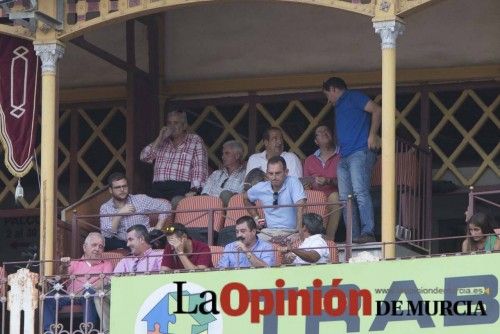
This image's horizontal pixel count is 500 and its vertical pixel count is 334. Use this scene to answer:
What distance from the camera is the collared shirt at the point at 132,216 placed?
2291 cm

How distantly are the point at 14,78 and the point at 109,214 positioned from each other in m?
2.08

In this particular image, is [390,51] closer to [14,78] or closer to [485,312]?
[485,312]

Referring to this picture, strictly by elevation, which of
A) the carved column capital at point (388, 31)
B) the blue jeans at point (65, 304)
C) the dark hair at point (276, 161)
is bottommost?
the blue jeans at point (65, 304)

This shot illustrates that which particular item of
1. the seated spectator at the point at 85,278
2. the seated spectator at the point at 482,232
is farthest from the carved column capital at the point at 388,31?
the seated spectator at the point at 85,278

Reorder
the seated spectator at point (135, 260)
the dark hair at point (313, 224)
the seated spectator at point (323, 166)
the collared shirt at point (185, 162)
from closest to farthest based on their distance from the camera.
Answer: the dark hair at point (313, 224)
the seated spectator at point (135, 260)
the seated spectator at point (323, 166)
the collared shirt at point (185, 162)

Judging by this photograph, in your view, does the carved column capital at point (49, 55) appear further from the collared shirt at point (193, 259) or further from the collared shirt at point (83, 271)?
the collared shirt at point (193, 259)

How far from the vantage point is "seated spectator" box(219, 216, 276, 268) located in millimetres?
20828

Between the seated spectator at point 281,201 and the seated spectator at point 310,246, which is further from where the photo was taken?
the seated spectator at point 281,201

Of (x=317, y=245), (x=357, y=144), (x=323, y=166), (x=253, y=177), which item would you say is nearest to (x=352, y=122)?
(x=357, y=144)

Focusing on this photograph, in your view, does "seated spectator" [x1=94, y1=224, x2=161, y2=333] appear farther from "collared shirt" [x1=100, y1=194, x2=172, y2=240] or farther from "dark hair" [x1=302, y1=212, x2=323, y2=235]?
"dark hair" [x1=302, y1=212, x2=323, y2=235]

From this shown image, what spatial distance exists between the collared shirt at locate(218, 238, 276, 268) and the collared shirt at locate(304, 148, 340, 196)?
5.66 feet

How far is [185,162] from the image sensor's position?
23.8m

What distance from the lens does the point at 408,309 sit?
1966 cm

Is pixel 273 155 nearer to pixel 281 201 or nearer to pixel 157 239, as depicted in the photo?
pixel 281 201
